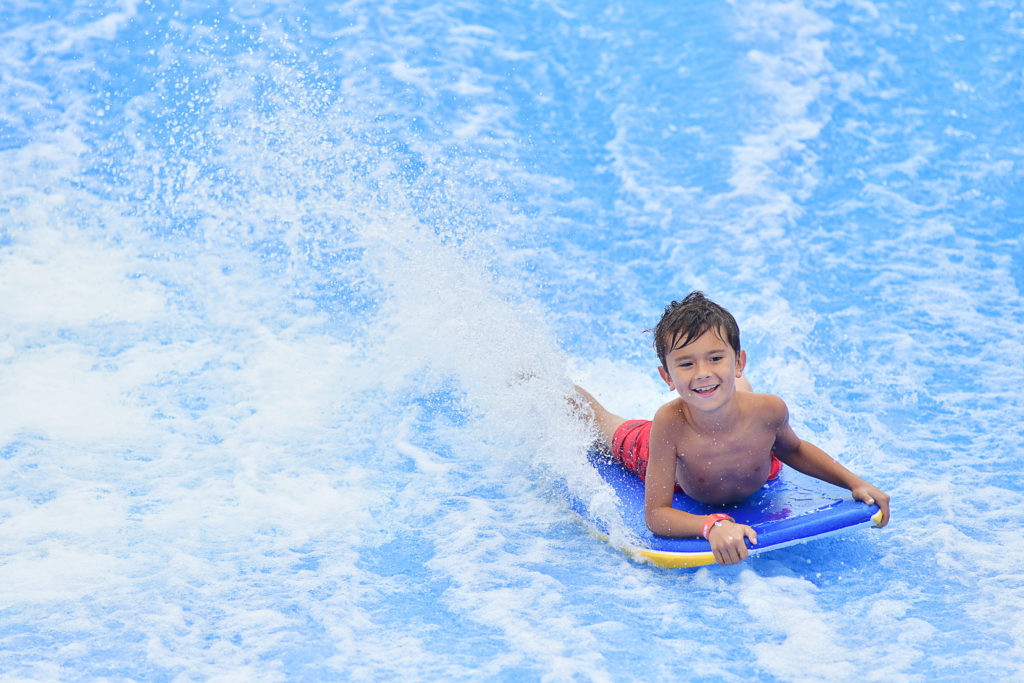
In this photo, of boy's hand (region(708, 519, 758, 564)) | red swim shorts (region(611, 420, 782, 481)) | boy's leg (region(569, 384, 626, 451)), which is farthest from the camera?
boy's leg (region(569, 384, 626, 451))

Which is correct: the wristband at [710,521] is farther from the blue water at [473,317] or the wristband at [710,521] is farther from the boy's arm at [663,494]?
the blue water at [473,317]

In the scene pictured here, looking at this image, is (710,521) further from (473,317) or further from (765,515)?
(473,317)

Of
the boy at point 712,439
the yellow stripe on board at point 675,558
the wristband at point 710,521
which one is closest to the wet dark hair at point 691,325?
the boy at point 712,439

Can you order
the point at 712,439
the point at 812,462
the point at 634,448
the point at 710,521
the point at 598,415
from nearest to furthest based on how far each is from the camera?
the point at 710,521
the point at 712,439
the point at 812,462
the point at 634,448
the point at 598,415

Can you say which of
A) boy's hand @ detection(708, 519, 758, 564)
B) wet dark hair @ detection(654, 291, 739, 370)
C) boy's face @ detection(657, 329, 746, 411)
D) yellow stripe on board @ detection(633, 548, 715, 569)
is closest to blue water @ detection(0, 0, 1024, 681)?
yellow stripe on board @ detection(633, 548, 715, 569)

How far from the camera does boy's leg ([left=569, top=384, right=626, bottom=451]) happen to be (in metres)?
3.95

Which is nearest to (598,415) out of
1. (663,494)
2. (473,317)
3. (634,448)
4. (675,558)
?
(634,448)

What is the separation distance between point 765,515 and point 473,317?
199cm

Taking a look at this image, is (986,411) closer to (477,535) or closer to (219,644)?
(477,535)

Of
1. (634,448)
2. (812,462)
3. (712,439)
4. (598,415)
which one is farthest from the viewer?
(598,415)

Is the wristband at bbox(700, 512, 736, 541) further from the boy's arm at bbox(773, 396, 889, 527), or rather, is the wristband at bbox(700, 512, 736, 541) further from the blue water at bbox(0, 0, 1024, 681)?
the boy's arm at bbox(773, 396, 889, 527)

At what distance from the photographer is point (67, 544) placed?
3.64 metres

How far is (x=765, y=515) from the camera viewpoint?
3303 millimetres

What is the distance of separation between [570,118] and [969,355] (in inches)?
130
